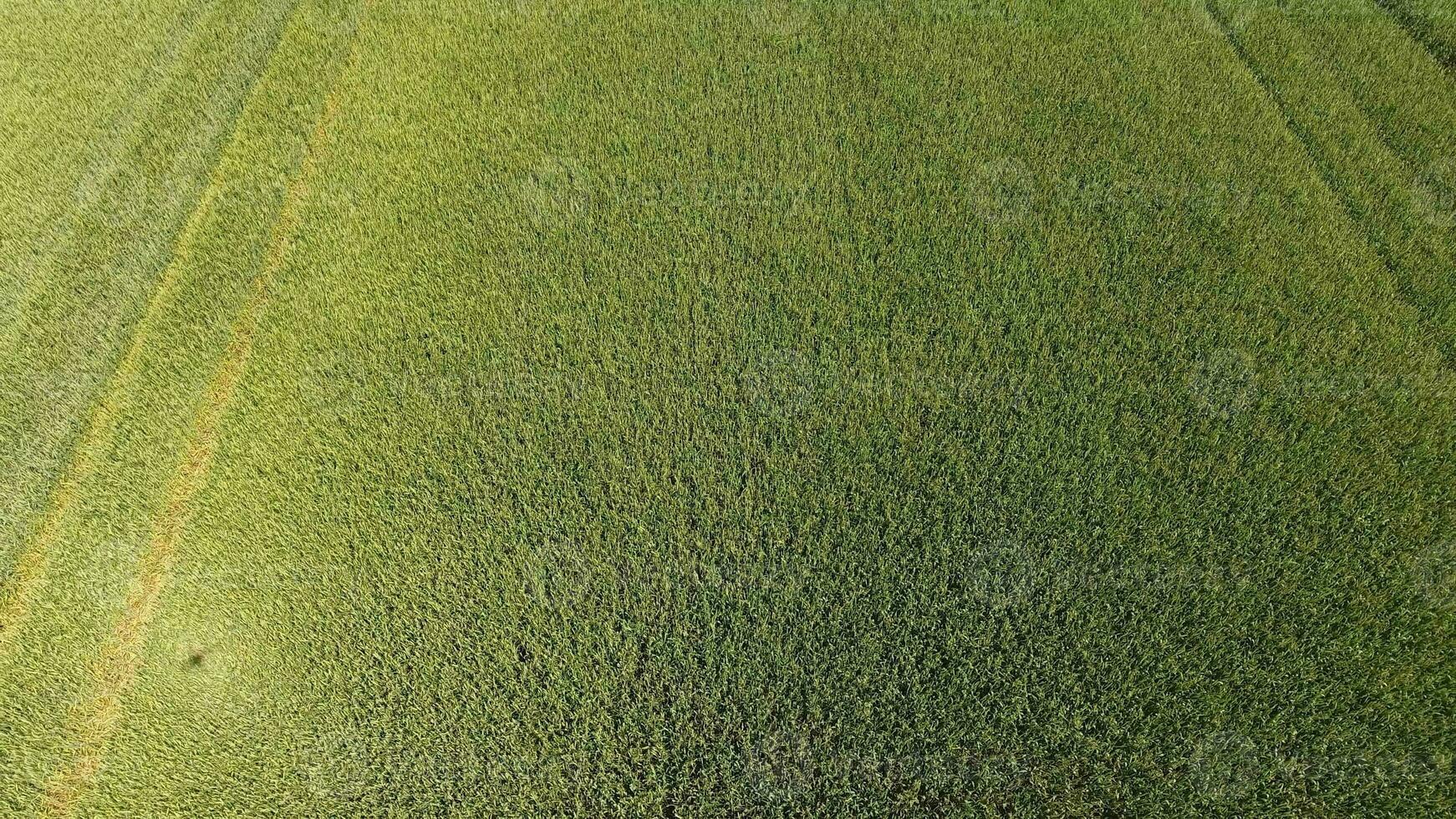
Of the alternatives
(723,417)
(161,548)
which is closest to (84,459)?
(161,548)

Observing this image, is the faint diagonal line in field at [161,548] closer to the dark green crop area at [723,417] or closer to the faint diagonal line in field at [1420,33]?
the dark green crop area at [723,417]

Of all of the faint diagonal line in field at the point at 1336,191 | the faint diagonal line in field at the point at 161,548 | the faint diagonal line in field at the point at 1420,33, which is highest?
the faint diagonal line in field at the point at 1420,33

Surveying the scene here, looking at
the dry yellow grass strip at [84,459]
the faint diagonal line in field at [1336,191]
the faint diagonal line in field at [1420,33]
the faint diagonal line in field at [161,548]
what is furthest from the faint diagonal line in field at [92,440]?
the faint diagonal line in field at [1420,33]

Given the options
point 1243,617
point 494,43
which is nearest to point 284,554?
point 494,43

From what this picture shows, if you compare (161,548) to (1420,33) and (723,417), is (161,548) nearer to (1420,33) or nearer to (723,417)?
(723,417)

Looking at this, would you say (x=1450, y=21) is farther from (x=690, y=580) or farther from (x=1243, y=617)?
(x=690, y=580)

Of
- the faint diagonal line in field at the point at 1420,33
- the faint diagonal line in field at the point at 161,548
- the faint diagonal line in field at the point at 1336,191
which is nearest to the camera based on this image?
the faint diagonal line in field at the point at 161,548

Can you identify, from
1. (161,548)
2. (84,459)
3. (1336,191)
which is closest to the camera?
(161,548)
